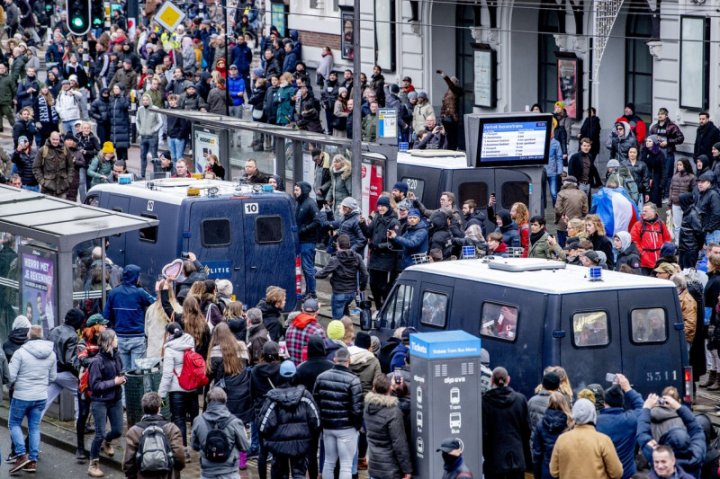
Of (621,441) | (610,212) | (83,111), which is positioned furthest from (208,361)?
(83,111)

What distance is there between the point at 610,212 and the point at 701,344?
15.8 feet

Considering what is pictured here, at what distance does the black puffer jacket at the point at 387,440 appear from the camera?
13.5 m

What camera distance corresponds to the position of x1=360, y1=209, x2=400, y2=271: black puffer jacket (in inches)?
828

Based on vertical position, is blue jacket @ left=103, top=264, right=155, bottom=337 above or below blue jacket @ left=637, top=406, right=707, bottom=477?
above

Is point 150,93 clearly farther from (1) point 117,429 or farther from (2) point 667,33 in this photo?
(1) point 117,429

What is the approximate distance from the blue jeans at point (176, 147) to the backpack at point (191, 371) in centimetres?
1512

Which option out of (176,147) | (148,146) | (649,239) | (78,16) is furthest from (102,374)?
(148,146)

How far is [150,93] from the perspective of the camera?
33.8 m

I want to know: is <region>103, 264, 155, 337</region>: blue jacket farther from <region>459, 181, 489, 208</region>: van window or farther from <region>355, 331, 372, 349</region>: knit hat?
<region>459, 181, 489, 208</region>: van window

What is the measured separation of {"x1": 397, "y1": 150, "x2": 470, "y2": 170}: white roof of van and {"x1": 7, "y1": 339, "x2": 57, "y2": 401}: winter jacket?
357 inches

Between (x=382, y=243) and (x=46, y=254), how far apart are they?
4770 millimetres

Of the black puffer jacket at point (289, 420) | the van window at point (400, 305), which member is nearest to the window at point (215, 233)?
the van window at point (400, 305)

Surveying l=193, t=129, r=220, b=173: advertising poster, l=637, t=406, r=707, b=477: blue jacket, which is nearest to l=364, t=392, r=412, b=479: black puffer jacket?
l=637, t=406, r=707, b=477: blue jacket

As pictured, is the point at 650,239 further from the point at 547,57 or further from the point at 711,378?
the point at 547,57
